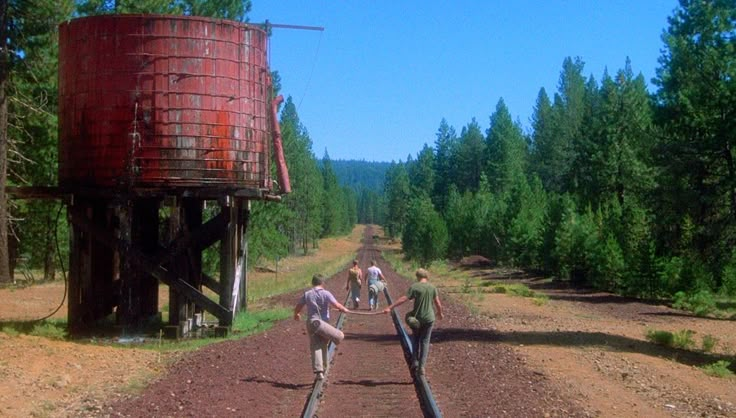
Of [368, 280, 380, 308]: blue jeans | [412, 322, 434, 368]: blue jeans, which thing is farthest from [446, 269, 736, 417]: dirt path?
[368, 280, 380, 308]: blue jeans

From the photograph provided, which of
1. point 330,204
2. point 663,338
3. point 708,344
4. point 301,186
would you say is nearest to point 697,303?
point 663,338

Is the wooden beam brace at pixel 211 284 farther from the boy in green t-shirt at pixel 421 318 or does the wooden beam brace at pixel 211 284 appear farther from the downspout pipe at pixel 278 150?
the boy in green t-shirt at pixel 421 318

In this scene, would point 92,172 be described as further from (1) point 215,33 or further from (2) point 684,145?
(2) point 684,145

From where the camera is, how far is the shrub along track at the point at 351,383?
10891 mm

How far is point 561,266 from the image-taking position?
154 ft

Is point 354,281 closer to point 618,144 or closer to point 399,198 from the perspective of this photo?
point 618,144

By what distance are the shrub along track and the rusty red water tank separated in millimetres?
4270

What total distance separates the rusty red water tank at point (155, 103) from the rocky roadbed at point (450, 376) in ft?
13.3

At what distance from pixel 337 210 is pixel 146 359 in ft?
451

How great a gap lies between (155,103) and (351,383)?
29.4 feet

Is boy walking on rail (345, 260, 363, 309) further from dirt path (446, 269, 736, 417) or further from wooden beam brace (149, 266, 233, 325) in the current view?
wooden beam brace (149, 266, 233, 325)

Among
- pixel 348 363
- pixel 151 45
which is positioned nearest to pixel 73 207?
pixel 151 45

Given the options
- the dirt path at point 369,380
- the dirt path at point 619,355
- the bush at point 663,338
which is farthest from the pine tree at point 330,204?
the dirt path at point 369,380

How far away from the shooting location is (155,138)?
18672mm
